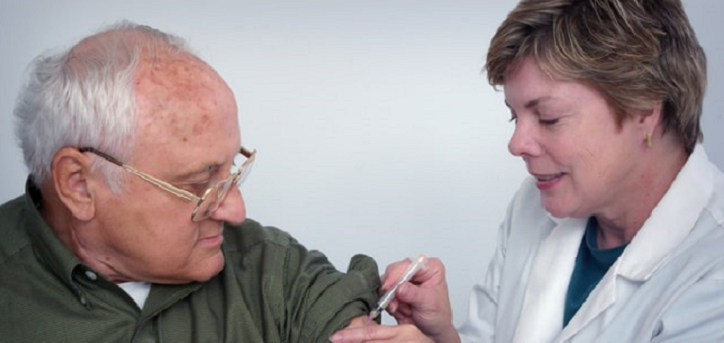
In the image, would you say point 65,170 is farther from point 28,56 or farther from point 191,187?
point 28,56

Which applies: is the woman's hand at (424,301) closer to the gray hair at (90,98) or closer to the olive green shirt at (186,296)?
the olive green shirt at (186,296)

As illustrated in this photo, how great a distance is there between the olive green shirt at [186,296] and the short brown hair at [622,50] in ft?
1.75

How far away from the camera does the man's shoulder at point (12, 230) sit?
5.40 ft

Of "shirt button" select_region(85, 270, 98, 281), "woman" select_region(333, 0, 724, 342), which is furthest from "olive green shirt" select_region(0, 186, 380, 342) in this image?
"woman" select_region(333, 0, 724, 342)

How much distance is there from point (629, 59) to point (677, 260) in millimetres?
373

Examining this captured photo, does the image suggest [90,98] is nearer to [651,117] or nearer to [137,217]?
[137,217]

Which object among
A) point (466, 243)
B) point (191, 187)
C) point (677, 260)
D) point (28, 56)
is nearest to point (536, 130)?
point (677, 260)

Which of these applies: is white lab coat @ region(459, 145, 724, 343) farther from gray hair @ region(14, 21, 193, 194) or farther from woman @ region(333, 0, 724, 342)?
gray hair @ region(14, 21, 193, 194)

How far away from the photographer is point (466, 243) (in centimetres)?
271

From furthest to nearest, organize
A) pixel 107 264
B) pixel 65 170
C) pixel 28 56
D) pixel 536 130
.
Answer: pixel 28 56 → pixel 536 130 → pixel 107 264 → pixel 65 170

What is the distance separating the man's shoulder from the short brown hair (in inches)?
36.9

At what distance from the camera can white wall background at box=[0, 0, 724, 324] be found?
104 inches

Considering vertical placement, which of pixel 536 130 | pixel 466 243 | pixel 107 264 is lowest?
pixel 466 243

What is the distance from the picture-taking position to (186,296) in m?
1.68
